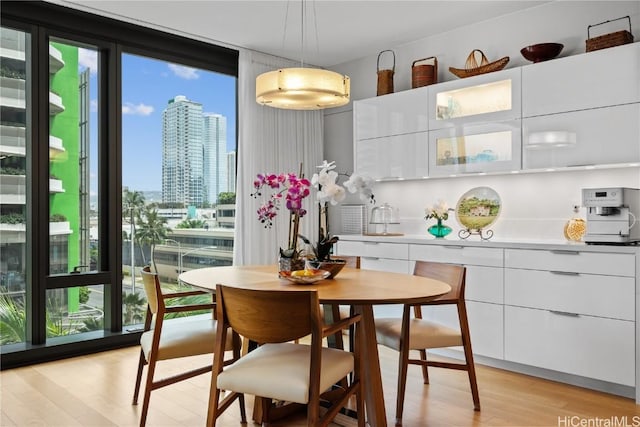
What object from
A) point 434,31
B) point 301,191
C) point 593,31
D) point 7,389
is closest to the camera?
point 301,191

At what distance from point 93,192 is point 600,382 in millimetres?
3890

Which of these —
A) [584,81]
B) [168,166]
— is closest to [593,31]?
[584,81]

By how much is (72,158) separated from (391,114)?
2650 mm

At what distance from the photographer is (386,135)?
473 cm

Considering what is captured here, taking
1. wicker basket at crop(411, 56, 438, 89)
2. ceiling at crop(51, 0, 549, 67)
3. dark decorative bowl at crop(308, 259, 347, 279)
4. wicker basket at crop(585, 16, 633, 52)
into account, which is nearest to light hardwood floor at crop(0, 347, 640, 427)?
dark decorative bowl at crop(308, 259, 347, 279)

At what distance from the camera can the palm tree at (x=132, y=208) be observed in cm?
453

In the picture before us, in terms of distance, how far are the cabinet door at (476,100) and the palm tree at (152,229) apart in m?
2.46

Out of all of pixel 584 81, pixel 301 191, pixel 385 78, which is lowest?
pixel 301 191

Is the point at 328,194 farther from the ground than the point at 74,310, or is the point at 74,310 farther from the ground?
the point at 328,194

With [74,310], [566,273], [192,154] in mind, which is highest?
[192,154]

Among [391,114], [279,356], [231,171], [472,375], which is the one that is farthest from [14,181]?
[472,375]

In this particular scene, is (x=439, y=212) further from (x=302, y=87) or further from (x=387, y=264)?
(x=302, y=87)

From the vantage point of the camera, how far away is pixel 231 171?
5.23 metres

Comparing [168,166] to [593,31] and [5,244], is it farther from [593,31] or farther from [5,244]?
[593,31]
